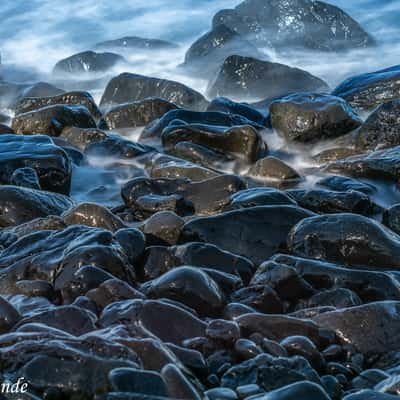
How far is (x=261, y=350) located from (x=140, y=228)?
1.84 m

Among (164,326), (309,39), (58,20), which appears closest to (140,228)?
(164,326)

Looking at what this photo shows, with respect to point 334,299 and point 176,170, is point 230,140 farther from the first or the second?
point 334,299

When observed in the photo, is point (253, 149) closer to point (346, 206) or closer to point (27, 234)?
point (346, 206)

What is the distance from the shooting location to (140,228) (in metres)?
5.13

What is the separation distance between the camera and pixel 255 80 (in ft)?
38.2

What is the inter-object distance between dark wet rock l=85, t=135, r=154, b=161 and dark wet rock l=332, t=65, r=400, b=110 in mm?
2845

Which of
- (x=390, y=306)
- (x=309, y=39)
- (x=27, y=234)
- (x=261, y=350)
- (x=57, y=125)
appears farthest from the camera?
(x=309, y=39)

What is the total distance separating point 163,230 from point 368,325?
1.72 metres

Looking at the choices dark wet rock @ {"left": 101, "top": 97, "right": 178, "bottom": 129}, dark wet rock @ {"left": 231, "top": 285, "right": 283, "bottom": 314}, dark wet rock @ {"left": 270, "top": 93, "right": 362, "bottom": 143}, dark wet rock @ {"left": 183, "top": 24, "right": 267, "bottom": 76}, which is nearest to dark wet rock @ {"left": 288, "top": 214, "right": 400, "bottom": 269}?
dark wet rock @ {"left": 231, "top": 285, "right": 283, "bottom": 314}

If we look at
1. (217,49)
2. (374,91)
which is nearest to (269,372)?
(374,91)

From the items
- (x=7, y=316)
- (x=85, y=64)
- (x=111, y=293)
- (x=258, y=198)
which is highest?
(x=7, y=316)

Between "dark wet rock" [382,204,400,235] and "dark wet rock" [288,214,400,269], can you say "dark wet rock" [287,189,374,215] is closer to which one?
"dark wet rock" [382,204,400,235]

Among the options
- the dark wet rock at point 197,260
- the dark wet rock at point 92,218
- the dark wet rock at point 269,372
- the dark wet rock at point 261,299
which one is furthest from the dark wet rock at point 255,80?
the dark wet rock at point 269,372

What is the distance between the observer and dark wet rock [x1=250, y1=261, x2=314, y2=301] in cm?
419
